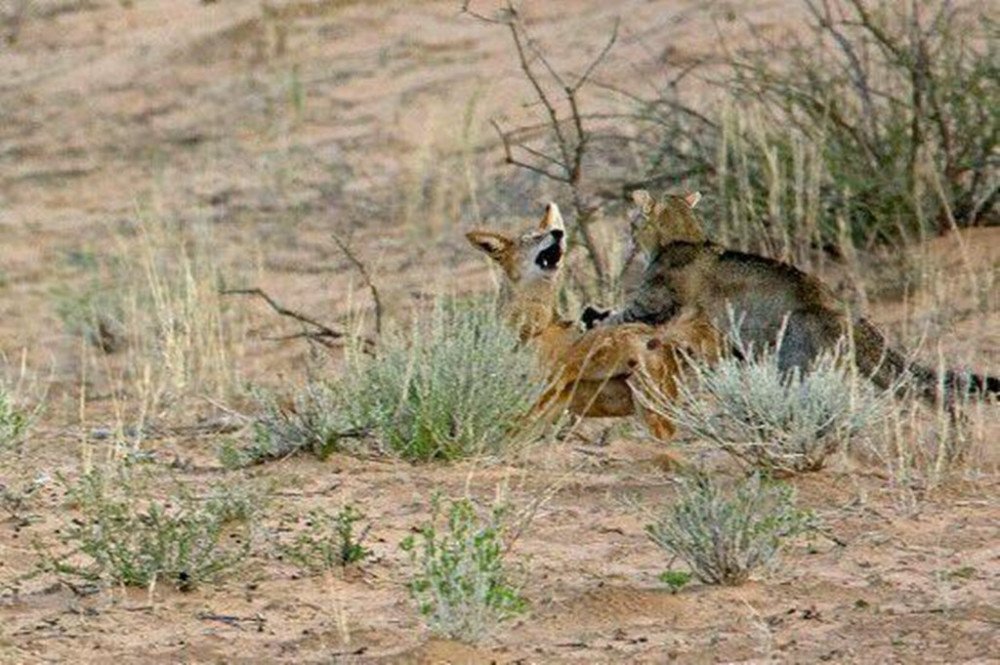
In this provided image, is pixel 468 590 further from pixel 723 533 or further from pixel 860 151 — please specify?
pixel 860 151

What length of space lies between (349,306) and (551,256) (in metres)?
0.76

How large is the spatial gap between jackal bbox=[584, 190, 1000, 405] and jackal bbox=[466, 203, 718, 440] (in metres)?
0.15

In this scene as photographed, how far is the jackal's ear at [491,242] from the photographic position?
8.71 m

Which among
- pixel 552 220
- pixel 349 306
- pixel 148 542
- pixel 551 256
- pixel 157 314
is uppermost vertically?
pixel 552 220

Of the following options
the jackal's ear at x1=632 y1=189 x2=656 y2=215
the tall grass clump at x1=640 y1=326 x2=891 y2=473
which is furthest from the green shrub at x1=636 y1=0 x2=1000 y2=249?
the tall grass clump at x1=640 y1=326 x2=891 y2=473

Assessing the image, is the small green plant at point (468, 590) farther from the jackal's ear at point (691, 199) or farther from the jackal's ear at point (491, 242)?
the jackal's ear at point (691, 199)

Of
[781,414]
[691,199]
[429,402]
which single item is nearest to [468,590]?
[781,414]

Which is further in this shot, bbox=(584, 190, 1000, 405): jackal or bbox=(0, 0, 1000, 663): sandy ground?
bbox=(584, 190, 1000, 405): jackal

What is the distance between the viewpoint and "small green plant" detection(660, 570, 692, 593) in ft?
20.5

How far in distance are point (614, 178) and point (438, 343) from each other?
5.02 meters

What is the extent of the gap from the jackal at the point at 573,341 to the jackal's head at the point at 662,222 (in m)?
0.53

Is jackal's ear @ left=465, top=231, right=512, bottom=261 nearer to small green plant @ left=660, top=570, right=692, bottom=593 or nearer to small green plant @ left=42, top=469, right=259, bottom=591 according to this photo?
small green plant @ left=42, top=469, right=259, bottom=591

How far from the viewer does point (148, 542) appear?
249 inches

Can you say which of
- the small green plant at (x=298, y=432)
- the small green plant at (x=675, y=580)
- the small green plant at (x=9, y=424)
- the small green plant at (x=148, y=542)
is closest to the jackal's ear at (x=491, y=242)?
the small green plant at (x=298, y=432)
